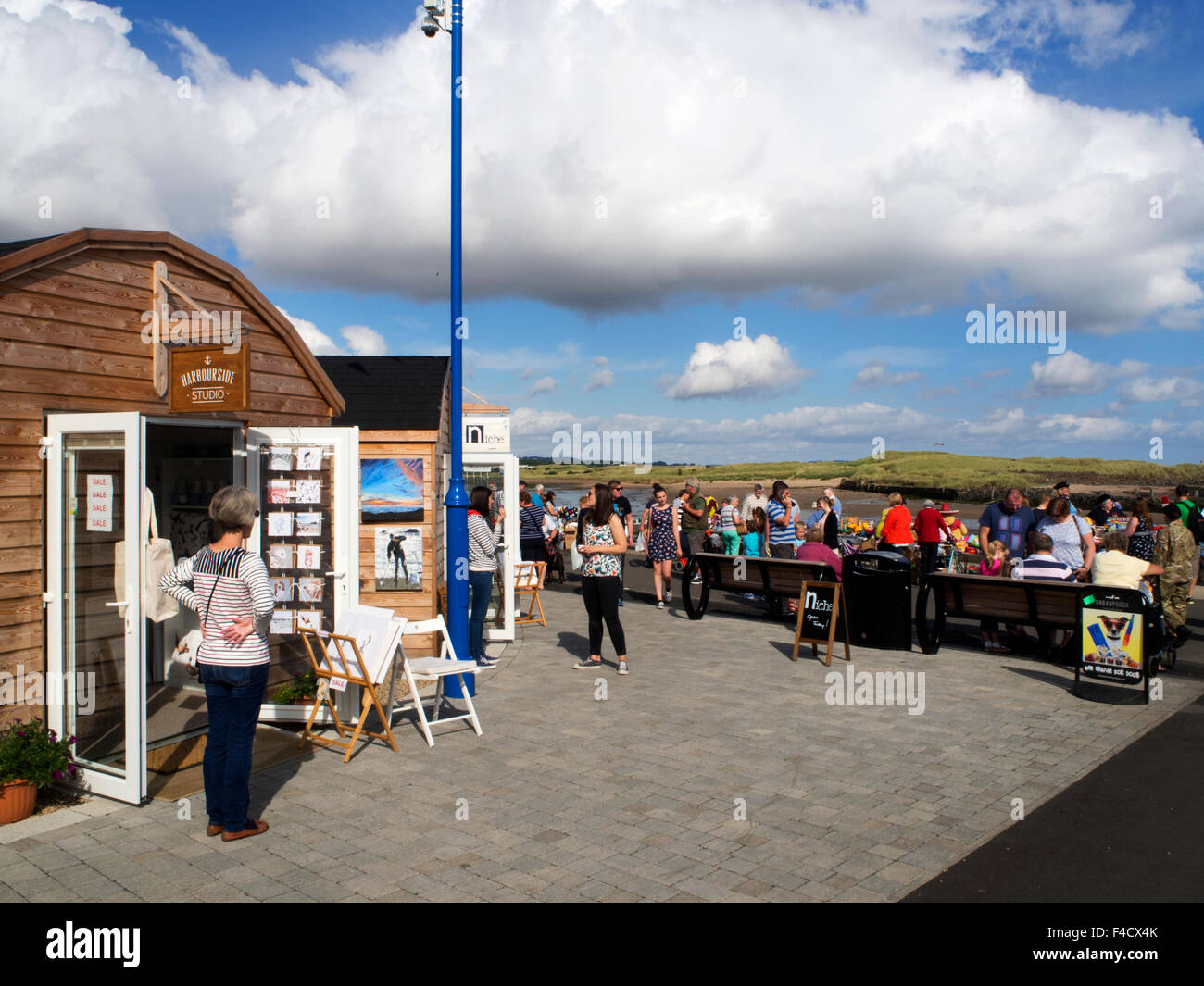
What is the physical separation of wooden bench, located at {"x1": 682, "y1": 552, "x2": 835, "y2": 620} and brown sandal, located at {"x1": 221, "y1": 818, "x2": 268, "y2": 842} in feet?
23.6

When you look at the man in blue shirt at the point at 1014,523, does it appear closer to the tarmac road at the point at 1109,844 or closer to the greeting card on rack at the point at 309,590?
the tarmac road at the point at 1109,844

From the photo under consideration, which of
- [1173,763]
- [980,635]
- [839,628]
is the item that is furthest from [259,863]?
[980,635]

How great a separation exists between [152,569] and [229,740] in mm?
1422

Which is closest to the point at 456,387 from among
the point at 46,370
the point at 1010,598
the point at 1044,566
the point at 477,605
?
the point at 477,605

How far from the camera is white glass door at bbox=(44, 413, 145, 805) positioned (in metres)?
5.38

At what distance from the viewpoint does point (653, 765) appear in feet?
20.4

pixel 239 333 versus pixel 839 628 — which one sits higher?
pixel 239 333

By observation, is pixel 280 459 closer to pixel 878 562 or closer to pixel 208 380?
pixel 208 380

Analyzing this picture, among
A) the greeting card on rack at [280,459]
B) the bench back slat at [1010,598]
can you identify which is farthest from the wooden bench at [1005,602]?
the greeting card on rack at [280,459]

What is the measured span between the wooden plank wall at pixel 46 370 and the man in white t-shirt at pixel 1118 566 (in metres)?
8.56

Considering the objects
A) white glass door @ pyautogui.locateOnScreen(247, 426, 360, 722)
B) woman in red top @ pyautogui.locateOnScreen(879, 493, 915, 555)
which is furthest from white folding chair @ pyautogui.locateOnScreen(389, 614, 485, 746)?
woman in red top @ pyautogui.locateOnScreen(879, 493, 915, 555)
